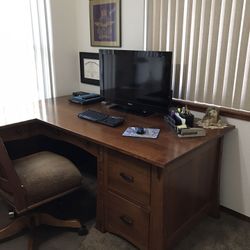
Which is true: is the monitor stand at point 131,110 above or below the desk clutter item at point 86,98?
below

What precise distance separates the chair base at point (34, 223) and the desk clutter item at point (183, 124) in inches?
36.7

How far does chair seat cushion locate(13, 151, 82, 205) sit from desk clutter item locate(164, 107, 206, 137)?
29.2 inches

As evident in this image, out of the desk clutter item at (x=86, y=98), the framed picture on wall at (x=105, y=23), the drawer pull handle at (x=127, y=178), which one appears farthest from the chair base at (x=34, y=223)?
the framed picture on wall at (x=105, y=23)

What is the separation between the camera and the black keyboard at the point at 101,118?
1950 millimetres

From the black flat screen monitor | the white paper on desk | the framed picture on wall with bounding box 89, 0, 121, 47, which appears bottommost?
the white paper on desk

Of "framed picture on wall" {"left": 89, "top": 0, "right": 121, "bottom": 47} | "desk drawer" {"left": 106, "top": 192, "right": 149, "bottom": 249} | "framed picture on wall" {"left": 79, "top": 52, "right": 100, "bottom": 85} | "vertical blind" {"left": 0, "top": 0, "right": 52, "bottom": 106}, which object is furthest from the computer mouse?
"vertical blind" {"left": 0, "top": 0, "right": 52, "bottom": 106}

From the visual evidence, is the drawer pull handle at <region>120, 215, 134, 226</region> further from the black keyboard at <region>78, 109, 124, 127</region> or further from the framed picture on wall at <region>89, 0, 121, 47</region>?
the framed picture on wall at <region>89, 0, 121, 47</region>

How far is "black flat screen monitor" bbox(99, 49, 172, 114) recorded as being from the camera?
2.00 m

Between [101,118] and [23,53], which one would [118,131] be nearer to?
[101,118]

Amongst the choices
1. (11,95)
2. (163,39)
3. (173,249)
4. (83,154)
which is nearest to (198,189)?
(173,249)

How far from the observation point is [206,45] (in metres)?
1.94

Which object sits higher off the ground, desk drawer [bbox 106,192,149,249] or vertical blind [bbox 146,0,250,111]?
vertical blind [bbox 146,0,250,111]

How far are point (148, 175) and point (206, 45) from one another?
103 cm

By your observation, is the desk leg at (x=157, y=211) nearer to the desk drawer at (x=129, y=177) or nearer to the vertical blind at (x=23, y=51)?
the desk drawer at (x=129, y=177)
